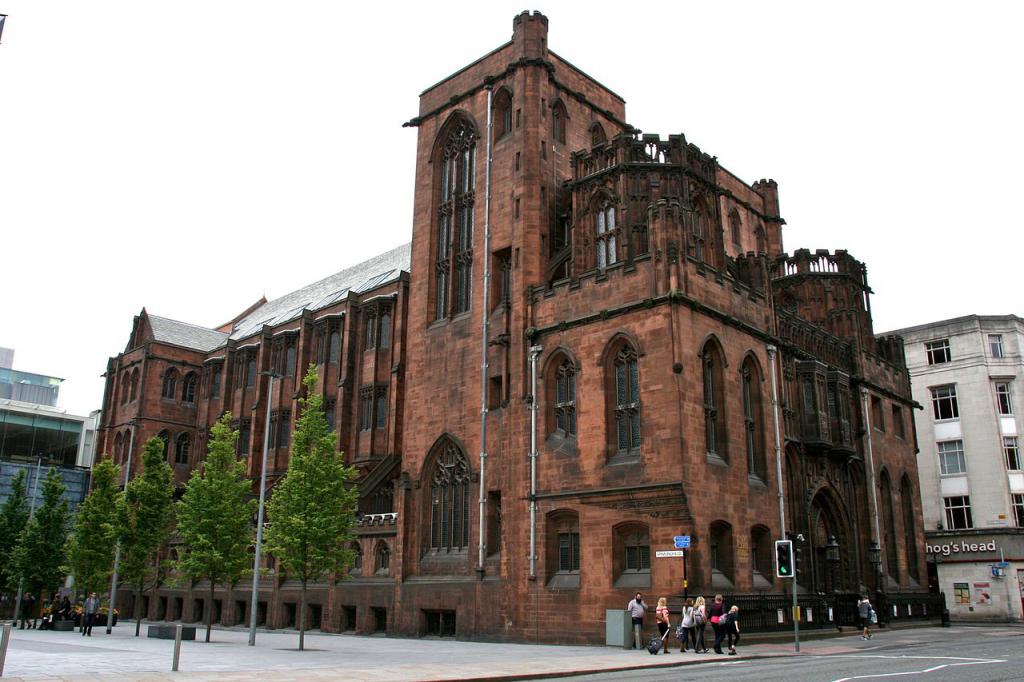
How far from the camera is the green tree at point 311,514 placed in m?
30.4

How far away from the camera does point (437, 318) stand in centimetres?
4019

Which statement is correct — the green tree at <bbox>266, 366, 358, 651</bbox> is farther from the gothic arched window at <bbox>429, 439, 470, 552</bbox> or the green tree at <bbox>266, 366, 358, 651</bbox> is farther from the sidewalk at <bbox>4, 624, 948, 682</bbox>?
the gothic arched window at <bbox>429, 439, 470, 552</bbox>

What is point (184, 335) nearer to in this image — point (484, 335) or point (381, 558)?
point (381, 558)

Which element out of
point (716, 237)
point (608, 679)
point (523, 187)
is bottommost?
point (608, 679)

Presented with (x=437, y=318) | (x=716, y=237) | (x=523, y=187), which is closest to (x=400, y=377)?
(x=437, y=318)

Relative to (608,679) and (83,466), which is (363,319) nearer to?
(608,679)

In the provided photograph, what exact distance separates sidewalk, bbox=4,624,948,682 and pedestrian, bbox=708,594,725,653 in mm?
416

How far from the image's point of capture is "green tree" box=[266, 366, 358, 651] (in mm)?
30359

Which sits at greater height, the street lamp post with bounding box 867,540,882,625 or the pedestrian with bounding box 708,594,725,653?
the street lamp post with bounding box 867,540,882,625

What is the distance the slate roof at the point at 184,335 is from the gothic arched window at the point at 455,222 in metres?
32.9

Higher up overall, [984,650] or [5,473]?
[5,473]

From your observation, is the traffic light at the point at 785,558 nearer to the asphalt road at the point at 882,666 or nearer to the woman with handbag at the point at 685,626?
the asphalt road at the point at 882,666

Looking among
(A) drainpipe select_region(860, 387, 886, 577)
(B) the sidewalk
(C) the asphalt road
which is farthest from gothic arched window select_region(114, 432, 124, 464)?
(C) the asphalt road

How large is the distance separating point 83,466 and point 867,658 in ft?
279
